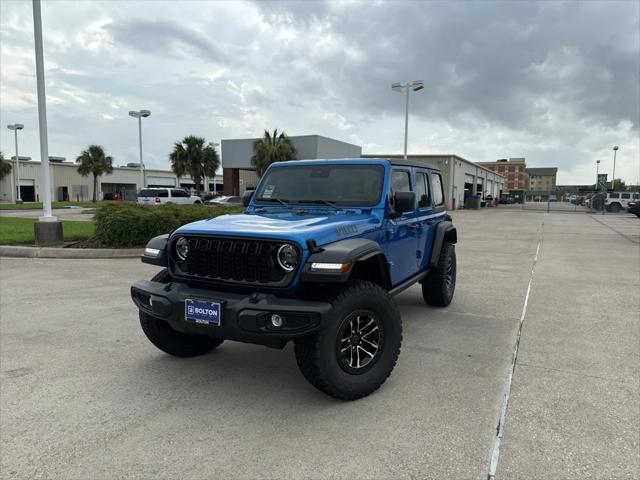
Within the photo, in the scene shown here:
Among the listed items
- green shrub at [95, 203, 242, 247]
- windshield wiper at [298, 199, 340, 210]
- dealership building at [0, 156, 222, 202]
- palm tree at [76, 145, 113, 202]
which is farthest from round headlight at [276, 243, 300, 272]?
dealership building at [0, 156, 222, 202]

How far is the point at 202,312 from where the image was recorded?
10.5 ft

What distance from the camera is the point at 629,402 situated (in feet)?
11.2

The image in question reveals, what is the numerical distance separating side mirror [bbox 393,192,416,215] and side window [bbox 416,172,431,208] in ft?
3.26

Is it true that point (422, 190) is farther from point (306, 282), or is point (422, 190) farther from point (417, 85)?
point (417, 85)

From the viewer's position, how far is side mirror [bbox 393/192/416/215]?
4066 mm

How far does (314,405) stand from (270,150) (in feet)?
102

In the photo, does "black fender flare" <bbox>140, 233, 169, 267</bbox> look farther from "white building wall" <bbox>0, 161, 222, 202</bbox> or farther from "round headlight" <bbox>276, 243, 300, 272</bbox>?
"white building wall" <bbox>0, 161, 222, 202</bbox>

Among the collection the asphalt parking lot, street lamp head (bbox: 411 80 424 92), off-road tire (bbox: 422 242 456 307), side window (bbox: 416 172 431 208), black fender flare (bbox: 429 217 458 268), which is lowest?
the asphalt parking lot

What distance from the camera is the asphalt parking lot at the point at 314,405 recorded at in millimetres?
2643

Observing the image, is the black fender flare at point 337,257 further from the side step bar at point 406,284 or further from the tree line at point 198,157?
the tree line at point 198,157

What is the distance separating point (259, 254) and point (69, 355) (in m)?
2.39

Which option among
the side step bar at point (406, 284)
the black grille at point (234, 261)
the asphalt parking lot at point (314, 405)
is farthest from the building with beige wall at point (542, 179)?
the black grille at point (234, 261)

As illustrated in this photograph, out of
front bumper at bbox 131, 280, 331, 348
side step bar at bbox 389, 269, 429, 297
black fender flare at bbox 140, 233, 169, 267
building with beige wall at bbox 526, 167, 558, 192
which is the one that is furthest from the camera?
building with beige wall at bbox 526, 167, 558, 192

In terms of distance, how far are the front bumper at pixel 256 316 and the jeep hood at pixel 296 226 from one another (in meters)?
0.43
